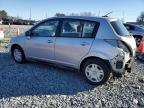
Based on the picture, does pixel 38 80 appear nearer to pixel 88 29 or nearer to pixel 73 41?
pixel 73 41

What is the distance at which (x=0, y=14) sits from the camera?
239 feet

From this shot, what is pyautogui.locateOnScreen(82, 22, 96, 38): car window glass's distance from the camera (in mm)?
5912

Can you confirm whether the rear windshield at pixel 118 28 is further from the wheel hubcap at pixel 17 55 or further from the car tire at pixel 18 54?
the wheel hubcap at pixel 17 55

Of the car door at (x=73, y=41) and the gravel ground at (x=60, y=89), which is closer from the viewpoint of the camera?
the gravel ground at (x=60, y=89)

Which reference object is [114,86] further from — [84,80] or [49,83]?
[49,83]

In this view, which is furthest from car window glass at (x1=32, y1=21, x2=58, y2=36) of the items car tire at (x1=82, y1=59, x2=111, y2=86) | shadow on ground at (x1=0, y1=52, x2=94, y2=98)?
car tire at (x1=82, y1=59, x2=111, y2=86)

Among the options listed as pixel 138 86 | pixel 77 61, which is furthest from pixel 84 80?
pixel 138 86

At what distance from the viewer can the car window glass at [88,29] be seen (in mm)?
5912

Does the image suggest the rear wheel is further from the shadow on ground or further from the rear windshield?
the rear windshield

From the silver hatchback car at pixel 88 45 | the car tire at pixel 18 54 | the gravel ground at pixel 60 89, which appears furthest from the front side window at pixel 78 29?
the car tire at pixel 18 54

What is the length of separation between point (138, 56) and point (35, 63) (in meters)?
4.53

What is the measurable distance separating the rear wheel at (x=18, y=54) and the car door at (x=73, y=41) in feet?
5.24

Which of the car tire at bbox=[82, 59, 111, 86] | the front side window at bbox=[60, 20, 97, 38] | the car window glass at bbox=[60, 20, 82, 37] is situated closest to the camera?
the car tire at bbox=[82, 59, 111, 86]

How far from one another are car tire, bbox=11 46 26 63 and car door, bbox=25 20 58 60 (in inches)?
12.1
